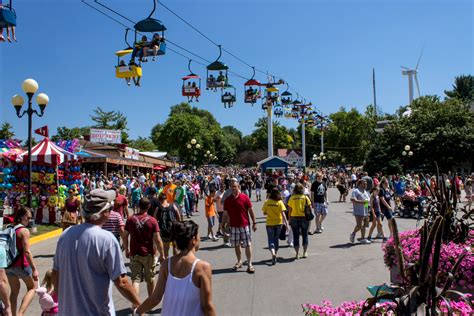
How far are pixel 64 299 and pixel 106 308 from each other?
0.33 meters

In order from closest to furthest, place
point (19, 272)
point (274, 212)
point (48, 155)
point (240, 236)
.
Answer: point (19, 272), point (240, 236), point (274, 212), point (48, 155)

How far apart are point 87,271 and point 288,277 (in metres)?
5.12

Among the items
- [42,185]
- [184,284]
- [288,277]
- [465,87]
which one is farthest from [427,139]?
[465,87]

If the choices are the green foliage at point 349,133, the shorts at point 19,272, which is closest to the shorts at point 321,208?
the shorts at point 19,272

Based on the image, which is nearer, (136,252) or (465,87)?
(136,252)

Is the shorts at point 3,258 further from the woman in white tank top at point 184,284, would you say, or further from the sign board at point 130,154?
the sign board at point 130,154

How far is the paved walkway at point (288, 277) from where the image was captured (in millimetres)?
6238

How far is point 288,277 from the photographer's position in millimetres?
Result: 7715

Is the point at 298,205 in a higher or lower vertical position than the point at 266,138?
lower

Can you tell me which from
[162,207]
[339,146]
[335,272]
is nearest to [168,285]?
[162,207]

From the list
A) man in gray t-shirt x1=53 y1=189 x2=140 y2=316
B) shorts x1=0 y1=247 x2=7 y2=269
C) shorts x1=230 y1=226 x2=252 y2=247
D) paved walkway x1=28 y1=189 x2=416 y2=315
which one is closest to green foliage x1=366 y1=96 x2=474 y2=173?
paved walkway x1=28 y1=189 x2=416 y2=315

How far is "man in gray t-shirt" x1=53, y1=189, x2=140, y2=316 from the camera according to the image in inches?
128

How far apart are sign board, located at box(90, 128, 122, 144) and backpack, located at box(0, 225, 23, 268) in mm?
50942

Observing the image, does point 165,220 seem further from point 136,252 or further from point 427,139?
point 427,139
